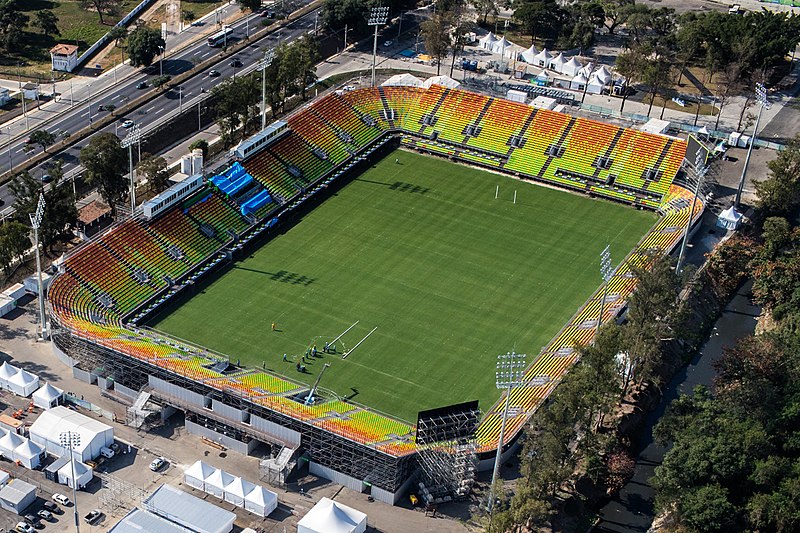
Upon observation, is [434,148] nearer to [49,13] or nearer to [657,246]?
[657,246]

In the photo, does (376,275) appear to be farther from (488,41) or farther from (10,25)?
(10,25)

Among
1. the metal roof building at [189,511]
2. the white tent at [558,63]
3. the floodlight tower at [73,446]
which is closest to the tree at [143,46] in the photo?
the white tent at [558,63]

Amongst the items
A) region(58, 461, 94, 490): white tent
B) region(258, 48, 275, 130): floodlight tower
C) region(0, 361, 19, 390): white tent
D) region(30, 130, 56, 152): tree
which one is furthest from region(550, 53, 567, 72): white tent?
region(58, 461, 94, 490): white tent

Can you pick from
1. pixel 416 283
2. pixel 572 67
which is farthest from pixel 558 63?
pixel 416 283

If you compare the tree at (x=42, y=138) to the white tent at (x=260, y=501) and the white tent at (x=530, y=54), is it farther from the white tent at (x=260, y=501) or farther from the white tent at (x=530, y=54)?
the white tent at (x=530, y=54)

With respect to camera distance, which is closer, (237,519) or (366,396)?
(237,519)

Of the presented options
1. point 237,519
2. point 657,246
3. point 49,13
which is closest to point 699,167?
point 657,246
